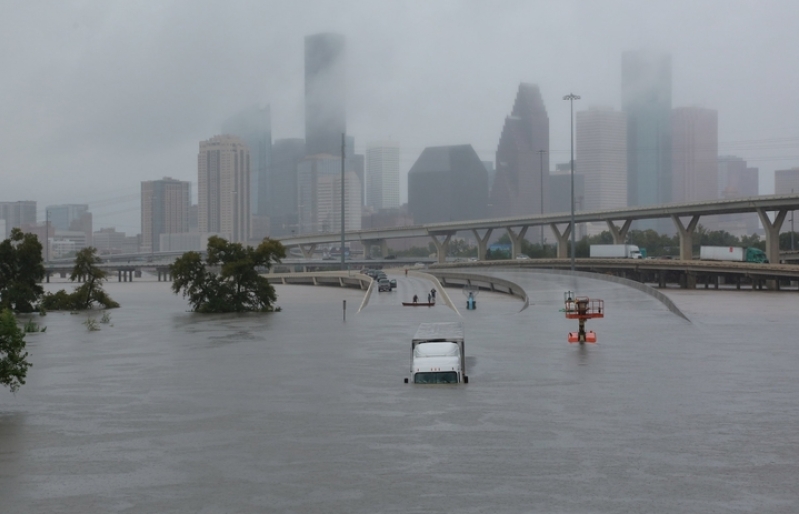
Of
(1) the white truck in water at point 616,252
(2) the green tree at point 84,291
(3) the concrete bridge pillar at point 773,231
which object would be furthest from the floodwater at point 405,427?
(1) the white truck in water at point 616,252

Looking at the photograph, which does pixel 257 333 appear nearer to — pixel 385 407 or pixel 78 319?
pixel 78 319

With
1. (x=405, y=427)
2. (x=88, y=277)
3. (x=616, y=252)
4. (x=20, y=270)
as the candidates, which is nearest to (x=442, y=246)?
(x=616, y=252)

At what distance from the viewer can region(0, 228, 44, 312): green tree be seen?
250 ft

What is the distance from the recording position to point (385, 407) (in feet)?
94.5

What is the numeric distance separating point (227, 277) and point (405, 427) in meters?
56.8

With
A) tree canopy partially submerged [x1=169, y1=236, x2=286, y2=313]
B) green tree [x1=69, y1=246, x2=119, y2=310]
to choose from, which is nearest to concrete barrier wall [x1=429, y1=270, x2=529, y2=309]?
tree canopy partially submerged [x1=169, y1=236, x2=286, y2=313]

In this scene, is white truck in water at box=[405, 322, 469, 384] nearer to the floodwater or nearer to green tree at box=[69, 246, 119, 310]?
the floodwater

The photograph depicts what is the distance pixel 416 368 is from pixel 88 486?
15.7m

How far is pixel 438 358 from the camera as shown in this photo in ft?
111

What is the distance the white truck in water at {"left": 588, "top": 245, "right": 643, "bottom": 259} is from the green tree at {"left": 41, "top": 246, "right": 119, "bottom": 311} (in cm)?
7441

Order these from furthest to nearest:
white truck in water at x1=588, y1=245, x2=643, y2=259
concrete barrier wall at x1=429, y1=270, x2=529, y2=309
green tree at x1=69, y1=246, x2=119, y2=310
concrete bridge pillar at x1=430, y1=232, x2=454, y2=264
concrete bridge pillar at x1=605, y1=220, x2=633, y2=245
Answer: concrete bridge pillar at x1=430, y1=232, x2=454, y2=264
concrete bridge pillar at x1=605, y1=220, x2=633, y2=245
white truck in water at x1=588, y1=245, x2=643, y2=259
concrete barrier wall at x1=429, y1=270, x2=529, y2=309
green tree at x1=69, y1=246, x2=119, y2=310

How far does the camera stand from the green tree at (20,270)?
76.3 meters

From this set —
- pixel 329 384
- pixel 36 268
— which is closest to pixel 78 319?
pixel 36 268

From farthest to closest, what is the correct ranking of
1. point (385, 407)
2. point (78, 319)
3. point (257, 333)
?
point (78, 319)
point (257, 333)
point (385, 407)
